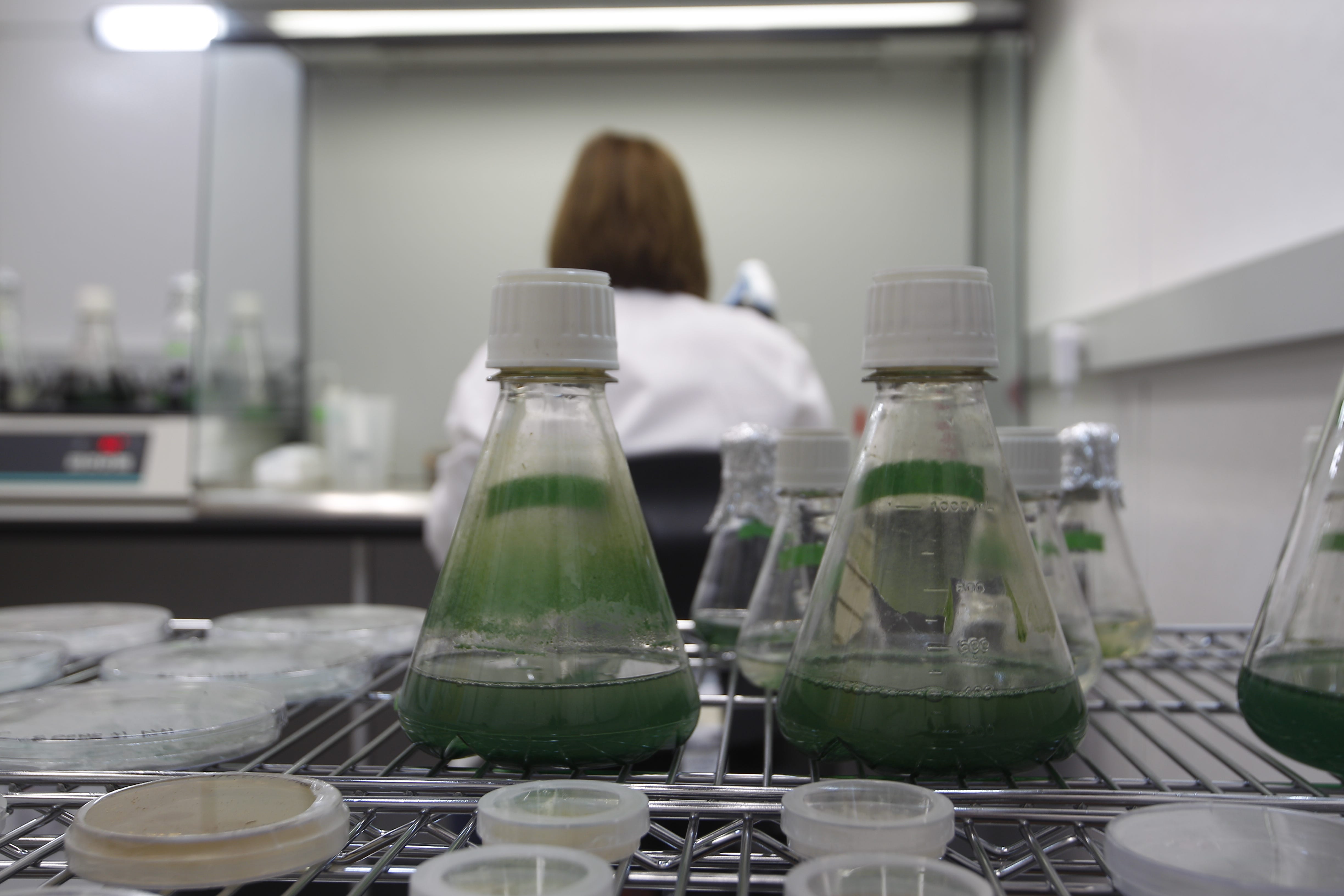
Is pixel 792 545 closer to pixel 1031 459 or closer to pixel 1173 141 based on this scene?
pixel 1031 459

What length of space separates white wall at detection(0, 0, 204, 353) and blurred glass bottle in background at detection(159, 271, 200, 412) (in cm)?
23

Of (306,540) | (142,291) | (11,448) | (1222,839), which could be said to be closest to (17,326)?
(142,291)

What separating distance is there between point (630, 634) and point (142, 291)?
2227 millimetres

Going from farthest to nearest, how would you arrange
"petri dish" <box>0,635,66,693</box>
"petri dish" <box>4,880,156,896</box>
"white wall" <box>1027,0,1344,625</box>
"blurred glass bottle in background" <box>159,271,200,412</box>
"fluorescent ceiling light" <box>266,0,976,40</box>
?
1. "blurred glass bottle in background" <box>159,271,200,412</box>
2. "fluorescent ceiling light" <box>266,0,976,40</box>
3. "white wall" <box>1027,0,1344,625</box>
4. "petri dish" <box>0,635,66,693</box>
5. "petri dish" <box>4,880,156,896</box>

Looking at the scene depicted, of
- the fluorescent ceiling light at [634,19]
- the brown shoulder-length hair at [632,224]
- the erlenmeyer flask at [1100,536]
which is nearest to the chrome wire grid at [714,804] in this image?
the erlenmeyer flask at [1100,536]

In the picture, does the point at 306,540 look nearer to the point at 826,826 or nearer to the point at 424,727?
the point at 424,727

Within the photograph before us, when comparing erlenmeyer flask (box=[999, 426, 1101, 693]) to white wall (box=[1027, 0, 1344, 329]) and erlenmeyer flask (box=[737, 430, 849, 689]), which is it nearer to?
erlenmeyer flask (box=[737, 430, 849, 689])

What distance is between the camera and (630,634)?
378mm

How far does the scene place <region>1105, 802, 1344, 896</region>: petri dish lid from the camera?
238 mm

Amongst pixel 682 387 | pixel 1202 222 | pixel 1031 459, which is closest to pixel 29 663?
pixel 1031 459

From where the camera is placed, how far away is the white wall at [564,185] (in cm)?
220

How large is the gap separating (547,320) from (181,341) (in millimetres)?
1903

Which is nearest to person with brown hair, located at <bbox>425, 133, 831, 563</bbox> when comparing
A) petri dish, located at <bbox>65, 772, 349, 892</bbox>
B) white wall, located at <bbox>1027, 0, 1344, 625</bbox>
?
white wall, located at <bbox>1027, 0, 1344, 625</bbox>

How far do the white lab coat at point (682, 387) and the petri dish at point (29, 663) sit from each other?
2.72 ft
